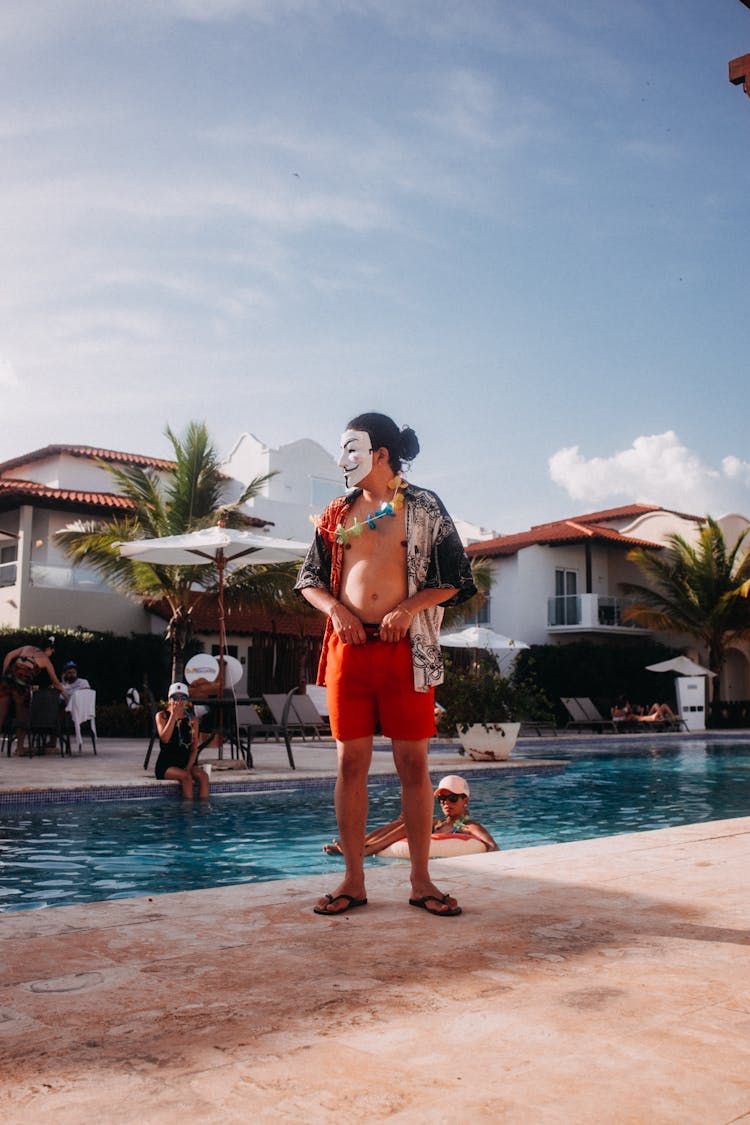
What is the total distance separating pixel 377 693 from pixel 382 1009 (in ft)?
4.55

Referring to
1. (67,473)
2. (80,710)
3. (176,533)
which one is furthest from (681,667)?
(80,710)

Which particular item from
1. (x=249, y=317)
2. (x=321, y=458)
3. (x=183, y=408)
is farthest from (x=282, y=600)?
(x=321, y=458)

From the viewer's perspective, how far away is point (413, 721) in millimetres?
3496

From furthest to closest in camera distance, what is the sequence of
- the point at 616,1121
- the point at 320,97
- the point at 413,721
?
the point at 320,97 → the point at 413,721 → the point at 616,1121

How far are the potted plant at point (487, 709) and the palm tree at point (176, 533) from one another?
8.36 m

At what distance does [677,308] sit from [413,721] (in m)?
12.2

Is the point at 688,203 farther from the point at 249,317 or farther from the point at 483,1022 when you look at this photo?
the point at 483,1022

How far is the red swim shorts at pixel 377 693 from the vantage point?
11.5ft

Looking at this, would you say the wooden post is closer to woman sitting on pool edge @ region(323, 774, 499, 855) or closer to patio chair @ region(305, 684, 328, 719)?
woman sitting on pool edge @ region(323, 774, 499, 855)

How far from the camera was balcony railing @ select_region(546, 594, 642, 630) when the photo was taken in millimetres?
34438

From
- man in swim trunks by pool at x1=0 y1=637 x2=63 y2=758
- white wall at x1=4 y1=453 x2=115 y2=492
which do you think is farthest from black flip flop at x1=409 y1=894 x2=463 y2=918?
white wall at x1=4 y1=453 x2=115 y2=492

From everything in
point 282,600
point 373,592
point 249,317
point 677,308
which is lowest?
point 373,592

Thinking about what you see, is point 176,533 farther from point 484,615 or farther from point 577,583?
point 577,583

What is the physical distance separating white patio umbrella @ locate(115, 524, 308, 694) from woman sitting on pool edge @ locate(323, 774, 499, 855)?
18.9 ft
